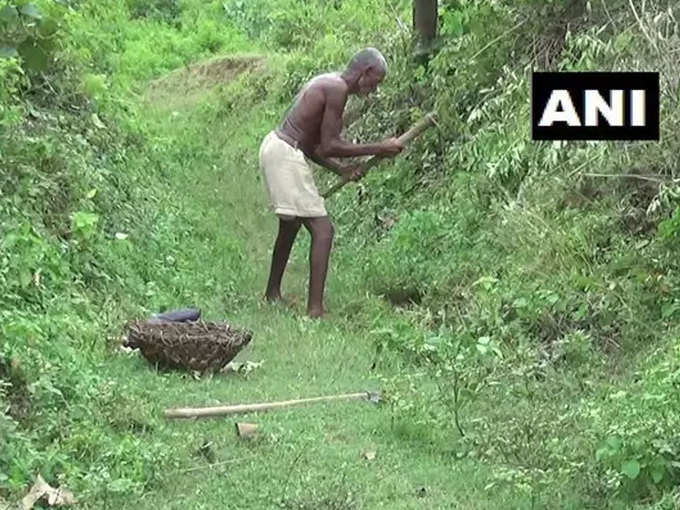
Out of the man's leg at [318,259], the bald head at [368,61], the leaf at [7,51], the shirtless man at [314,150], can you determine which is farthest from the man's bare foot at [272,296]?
the leaf at [7,51]

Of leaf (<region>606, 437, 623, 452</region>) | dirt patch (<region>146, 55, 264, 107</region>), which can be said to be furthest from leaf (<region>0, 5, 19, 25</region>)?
dirt patch (<region>146, 55, 264, 107</region>)

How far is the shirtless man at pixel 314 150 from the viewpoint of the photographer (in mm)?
7840

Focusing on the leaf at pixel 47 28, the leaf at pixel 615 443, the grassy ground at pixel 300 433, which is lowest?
the grassy ground at pixel 300 433

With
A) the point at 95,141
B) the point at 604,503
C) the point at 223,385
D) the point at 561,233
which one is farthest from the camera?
the point at 95,141

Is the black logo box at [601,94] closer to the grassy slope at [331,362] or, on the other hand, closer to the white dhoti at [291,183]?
the grassy slope at [331,362]

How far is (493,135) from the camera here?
8484 millimetres

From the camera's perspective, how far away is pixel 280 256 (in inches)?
325

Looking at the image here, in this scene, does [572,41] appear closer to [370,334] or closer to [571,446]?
[370,334]

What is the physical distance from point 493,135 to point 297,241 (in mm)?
2229

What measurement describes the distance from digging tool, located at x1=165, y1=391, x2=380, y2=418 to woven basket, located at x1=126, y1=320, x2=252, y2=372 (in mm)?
551

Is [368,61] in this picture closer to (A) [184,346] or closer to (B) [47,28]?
(B) [47,28]

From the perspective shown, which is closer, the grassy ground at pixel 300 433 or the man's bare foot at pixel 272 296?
the grassy ground at pixel 300 433

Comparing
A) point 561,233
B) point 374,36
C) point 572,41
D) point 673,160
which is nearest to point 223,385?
point 561,233

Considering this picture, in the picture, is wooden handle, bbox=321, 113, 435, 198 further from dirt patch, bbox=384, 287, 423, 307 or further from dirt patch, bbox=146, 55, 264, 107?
dirt patch, bbox=146, 55, 264, 107
